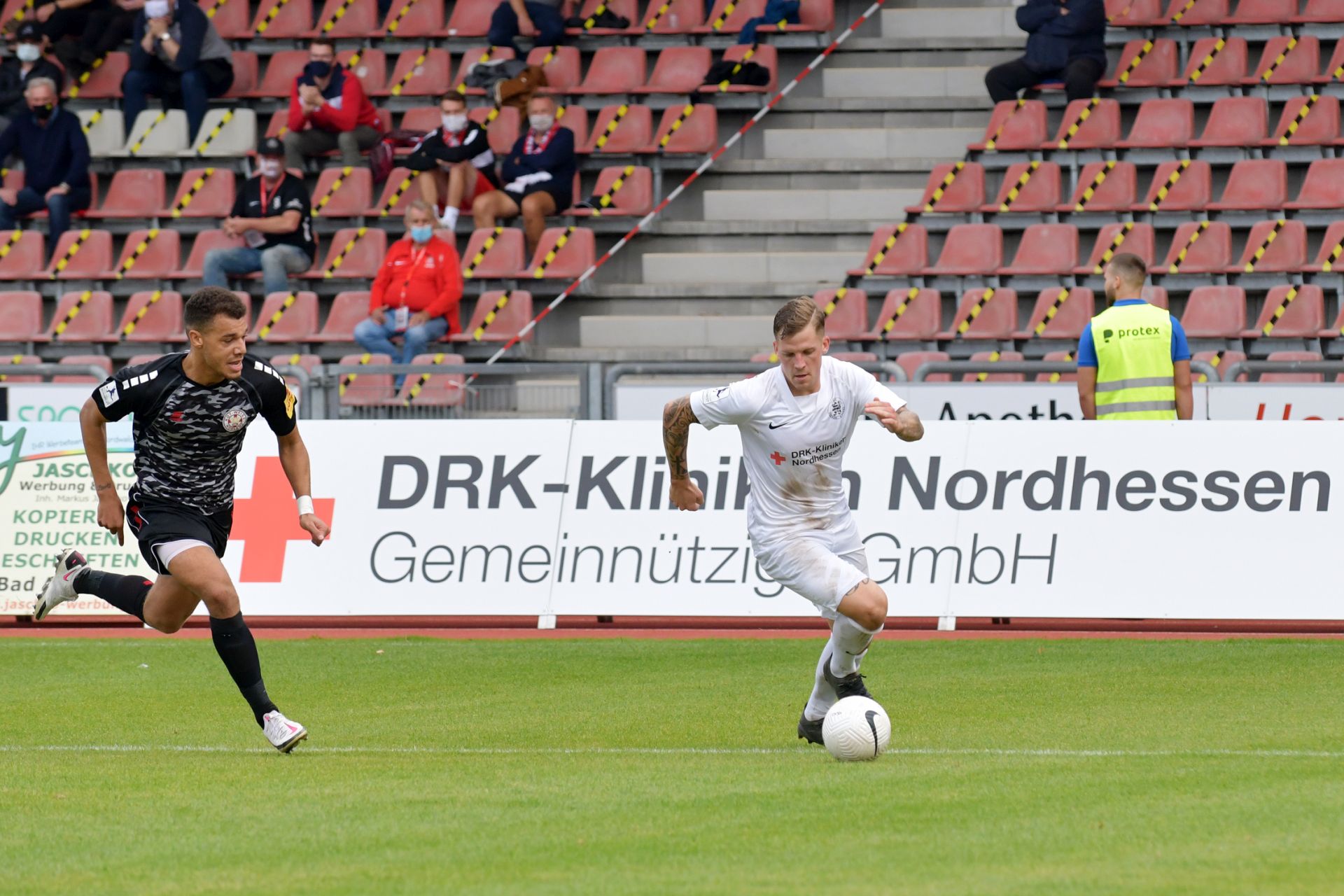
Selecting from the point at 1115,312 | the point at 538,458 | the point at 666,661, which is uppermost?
the point at 1115,312

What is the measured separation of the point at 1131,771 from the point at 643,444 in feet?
23.1

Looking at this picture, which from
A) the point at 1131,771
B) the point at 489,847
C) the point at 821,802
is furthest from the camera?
the point at 1131,771

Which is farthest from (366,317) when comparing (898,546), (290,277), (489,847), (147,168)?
(489,847)

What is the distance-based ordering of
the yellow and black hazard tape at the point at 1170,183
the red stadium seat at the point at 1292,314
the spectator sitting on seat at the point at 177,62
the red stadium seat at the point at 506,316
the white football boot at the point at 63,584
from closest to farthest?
the white football boot at the point at 63,584, the red stadium seat at the point at 1292,314, the yellow and black hazard tape at the point at 1170,183, the red stadium seat at the point at 506,316, the spectator sitting on seat at the point at 177,62

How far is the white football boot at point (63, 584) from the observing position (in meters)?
10.0

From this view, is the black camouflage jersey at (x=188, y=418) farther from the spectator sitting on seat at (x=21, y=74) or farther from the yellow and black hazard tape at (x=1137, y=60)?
the spectator sitting on seat at (x=21, y=74)

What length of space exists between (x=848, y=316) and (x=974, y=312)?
131cm

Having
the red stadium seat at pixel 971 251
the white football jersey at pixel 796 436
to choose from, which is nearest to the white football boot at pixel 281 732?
the white football jersey at pixel 796 436

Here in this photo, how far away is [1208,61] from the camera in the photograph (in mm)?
22453

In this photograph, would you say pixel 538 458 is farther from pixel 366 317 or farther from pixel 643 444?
pixel 366 317

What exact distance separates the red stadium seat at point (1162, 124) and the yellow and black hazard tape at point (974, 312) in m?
2.50

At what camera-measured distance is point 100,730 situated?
995 centimetres

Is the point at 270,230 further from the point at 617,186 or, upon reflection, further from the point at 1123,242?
the point at 1123,242

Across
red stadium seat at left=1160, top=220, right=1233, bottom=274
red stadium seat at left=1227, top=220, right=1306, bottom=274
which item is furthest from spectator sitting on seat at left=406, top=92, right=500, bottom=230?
red stadium seat at left=1227, top=220, right=1306, bottom=274
